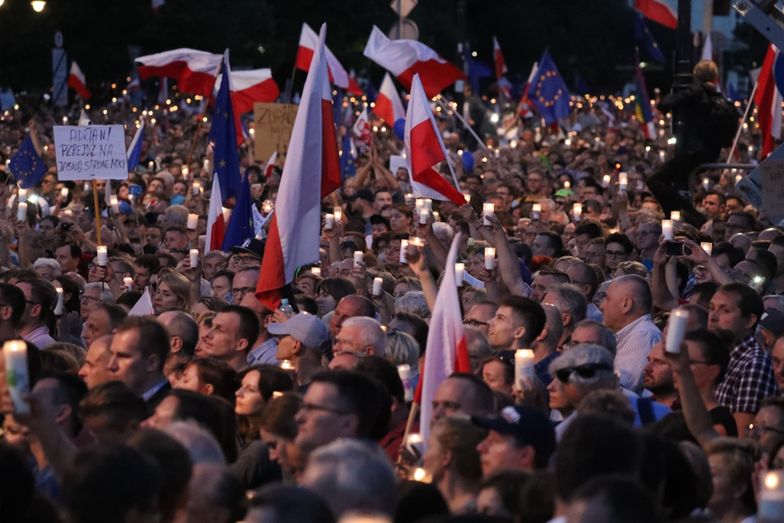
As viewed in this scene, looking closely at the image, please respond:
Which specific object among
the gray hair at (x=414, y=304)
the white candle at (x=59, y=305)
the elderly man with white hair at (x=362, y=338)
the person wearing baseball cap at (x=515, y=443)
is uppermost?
the person wearing baseball cap at (x=515, y=443)

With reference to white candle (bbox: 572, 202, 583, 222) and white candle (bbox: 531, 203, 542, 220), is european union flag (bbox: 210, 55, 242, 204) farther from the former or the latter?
white candle (bbox: 572, 202, 583, 222)

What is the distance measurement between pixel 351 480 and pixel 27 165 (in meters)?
14.6

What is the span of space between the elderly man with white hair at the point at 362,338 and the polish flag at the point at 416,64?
1194 centimetres

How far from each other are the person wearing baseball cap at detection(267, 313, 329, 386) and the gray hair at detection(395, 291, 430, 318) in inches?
55.4

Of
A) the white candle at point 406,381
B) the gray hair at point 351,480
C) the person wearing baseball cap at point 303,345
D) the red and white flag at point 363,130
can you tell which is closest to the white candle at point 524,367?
the white candle at point 406,381

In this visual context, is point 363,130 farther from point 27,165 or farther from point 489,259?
point 489,259

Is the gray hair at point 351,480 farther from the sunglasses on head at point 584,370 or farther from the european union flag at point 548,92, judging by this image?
the european union flag at point 548,92

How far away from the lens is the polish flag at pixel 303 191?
35.2 ft

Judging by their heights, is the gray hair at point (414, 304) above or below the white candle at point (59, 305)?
above

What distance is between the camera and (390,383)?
7828 mm

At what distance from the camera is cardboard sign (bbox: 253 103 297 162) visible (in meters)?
22.2

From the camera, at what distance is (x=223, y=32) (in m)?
52.0

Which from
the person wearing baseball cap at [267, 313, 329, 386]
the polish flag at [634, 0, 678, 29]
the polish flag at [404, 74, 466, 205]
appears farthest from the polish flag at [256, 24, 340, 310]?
the polish flag at [634, 0, 678, 29]

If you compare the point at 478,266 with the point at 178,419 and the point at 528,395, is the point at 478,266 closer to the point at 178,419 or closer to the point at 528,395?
the point at 528,395
